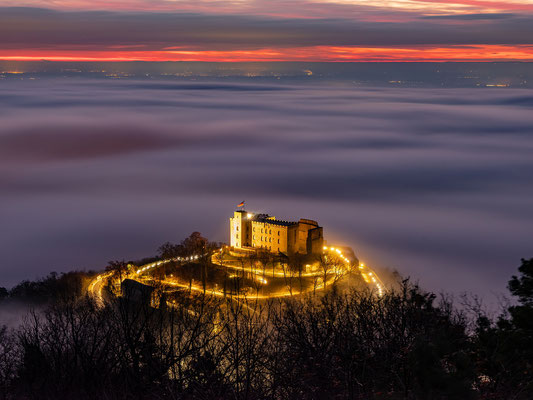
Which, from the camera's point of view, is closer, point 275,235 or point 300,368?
point 300,368

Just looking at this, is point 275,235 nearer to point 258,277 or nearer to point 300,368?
point 258,277

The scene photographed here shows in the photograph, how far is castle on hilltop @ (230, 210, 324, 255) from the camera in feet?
168

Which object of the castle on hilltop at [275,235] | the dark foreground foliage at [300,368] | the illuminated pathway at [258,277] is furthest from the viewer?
the castle on hilltop at [275,235]

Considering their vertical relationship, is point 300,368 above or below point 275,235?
below

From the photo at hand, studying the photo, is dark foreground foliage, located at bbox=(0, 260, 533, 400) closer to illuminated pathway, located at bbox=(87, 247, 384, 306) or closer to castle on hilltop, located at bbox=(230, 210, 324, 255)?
illuminated pathway, located at bbox=(87, 247, 384, 306)

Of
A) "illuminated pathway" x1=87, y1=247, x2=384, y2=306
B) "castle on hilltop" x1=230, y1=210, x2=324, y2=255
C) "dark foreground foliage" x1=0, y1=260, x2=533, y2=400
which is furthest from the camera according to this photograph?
"castle on hilltop" x1=230, y1=210, x2=324, y2=255

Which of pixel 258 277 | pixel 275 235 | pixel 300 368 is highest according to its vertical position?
pixel 275 235

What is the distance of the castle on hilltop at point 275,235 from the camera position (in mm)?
51344

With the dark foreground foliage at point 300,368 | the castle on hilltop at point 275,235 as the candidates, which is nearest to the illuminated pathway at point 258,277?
the castle on hilltop at point 275,235

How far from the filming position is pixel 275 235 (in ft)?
169

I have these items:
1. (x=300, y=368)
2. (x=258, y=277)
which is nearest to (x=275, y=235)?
(x=258, y=277)

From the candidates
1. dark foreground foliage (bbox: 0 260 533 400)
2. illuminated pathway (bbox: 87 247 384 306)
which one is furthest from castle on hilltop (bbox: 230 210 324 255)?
dark foreground foliage (bbox: 0 260 533 400)

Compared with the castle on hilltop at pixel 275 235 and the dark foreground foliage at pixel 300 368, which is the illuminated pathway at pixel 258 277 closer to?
the castle on hilltop at pixel 275 235

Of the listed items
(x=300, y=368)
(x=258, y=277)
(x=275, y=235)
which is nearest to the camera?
(x=300, y=368)
